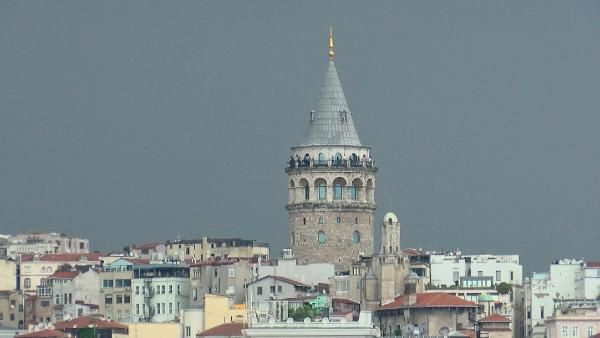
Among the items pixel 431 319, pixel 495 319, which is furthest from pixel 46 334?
pixel 495 319

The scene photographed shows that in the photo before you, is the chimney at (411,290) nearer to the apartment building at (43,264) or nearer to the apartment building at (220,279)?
the apartment building at (220,279)

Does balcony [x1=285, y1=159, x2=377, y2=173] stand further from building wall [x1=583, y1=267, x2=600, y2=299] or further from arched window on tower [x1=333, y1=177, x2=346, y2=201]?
building wall [x1=583, y1=267, x2=600, y2=299]

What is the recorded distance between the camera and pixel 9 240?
5261 inches

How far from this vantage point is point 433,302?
→ 105812mm

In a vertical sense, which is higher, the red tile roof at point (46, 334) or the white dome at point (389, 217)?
the white dome at point (389, 217)

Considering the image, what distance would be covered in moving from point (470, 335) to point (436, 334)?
238 centimetres

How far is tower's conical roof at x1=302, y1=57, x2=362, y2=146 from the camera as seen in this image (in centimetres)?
11525

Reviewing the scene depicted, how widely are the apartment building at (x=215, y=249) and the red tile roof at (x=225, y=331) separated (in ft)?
59.9

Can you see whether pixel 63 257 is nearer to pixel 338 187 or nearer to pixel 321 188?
pixel 321 188

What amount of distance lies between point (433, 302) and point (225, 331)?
283 inches

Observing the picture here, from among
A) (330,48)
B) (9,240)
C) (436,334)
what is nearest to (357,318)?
(436,334)

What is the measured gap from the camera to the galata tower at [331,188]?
113562mm

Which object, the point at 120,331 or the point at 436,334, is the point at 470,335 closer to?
the point at 436,334

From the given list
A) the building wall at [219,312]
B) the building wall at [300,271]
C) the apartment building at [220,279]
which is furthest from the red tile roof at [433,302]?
the apartment building at [220,279]
